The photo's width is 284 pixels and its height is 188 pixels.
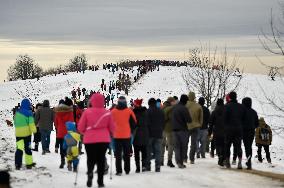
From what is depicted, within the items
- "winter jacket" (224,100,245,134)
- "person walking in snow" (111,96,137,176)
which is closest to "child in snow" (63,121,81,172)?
"person walking in snow" (111,96,137,176)

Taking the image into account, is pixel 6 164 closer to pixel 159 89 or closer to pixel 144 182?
pixel 144 182

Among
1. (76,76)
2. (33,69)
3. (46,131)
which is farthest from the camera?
(33,69)

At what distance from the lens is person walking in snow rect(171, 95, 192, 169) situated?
15391mm

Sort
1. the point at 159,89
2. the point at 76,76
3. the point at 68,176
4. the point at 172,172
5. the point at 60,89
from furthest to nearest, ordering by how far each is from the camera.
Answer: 1. the point at 76,76
2. the point at 60,89
3. the point at 159,89
4. the point at 172,172
5. the point at 68,176

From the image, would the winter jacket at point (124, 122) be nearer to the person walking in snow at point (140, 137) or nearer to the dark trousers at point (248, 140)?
the person walking in snow at point (140, 137)

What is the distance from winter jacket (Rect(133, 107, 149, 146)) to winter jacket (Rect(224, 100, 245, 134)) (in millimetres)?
2419

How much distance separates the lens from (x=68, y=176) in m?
13.0

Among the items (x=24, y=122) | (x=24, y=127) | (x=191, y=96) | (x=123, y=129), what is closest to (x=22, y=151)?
(x=24, y=127)


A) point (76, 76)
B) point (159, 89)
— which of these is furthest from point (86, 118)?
point (76, 76)

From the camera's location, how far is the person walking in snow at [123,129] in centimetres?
1374

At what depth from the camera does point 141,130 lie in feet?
47.6

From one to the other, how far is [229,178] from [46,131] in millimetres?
8306

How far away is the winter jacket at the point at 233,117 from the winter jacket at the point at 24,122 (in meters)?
5.50

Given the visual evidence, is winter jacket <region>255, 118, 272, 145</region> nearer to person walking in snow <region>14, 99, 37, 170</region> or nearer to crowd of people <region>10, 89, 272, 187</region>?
crowd of people <region>10, 89, 272, 187</region>
